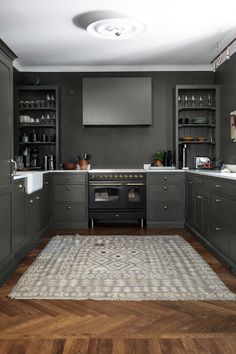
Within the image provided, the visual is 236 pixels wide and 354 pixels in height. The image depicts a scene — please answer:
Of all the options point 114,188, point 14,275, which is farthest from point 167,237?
point 14,275

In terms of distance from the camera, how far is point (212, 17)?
13.6 feet

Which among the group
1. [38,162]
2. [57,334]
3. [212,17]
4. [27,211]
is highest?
[212,17]

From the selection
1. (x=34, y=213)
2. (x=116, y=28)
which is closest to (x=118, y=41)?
(x=116, y=28)

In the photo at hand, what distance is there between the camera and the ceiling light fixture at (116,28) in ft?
13.2

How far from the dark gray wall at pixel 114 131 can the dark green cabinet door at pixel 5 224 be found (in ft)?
10.2

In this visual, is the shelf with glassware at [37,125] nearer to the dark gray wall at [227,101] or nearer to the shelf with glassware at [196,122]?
the shelf with glassware at [196,122]

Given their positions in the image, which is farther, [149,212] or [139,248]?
[149,212]

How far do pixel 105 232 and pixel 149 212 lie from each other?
2.64 feet

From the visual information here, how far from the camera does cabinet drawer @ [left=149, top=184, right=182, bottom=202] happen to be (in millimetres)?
5684

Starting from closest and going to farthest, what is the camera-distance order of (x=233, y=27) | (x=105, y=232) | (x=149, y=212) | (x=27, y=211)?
(x=27, y=211)
(x=233, y=27)
(x=105, y=232)
(x=149, y=212)

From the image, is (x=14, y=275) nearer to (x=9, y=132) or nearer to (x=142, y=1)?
(x=9, y=132)

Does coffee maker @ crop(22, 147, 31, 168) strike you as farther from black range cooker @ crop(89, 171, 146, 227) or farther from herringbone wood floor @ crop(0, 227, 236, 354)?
herringbone wood floor @ crop(0, 227, 236, 354)

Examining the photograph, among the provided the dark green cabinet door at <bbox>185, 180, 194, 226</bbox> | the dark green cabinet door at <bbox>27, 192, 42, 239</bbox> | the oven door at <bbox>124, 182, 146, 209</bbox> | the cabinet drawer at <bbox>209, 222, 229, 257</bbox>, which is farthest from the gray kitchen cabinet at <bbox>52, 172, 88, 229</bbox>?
the cabinet drawer at <bbox>209, 222, 229, 257</bbox>

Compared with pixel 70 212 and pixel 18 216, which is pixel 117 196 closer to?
pixel 70 212
